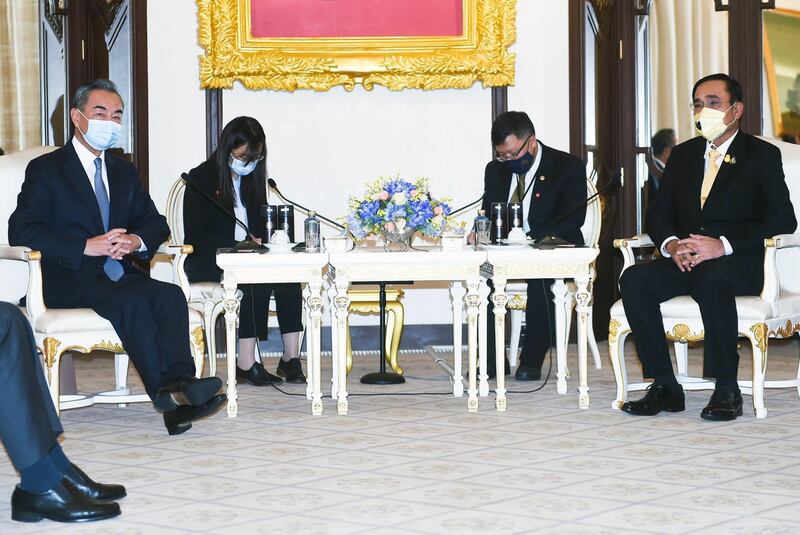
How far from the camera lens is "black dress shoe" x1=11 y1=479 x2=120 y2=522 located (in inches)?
116

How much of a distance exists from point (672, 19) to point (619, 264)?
1514 mm

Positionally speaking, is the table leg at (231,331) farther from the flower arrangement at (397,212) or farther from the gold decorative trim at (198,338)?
the flower arrangement at (397,212)

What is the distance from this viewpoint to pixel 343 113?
684cm

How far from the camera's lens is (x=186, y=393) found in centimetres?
402

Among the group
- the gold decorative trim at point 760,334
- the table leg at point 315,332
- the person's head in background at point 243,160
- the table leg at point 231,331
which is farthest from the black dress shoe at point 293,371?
the gold decorative trim at point 760,334

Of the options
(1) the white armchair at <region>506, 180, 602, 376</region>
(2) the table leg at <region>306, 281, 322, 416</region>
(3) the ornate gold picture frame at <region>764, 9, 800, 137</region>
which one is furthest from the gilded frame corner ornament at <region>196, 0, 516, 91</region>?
(2) the table leg at <region>306, 281, 322, 416</region>

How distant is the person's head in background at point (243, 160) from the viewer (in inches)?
215

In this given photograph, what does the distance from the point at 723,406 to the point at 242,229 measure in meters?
2.44

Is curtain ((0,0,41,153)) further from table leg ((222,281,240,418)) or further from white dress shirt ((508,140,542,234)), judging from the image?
white dress shirt ((508,140,542,234))

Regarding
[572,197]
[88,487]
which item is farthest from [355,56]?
[88,487]

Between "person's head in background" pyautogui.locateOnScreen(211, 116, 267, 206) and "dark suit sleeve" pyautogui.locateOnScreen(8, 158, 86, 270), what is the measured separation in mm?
1075

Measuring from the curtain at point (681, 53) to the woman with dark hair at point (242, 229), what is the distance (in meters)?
2.66

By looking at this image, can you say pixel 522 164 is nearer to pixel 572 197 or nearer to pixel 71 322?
pixel 572 197

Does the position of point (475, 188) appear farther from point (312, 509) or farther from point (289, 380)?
point (312, 509)
